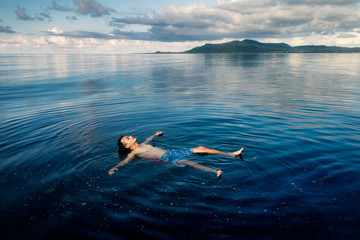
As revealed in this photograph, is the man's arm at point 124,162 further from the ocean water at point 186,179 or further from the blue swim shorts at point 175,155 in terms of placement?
the blue swim shorts at point 175,155

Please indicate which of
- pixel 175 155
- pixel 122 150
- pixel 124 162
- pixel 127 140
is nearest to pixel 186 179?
pixel 175 155

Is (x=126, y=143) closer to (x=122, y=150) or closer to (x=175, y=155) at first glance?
(x=122, y=150)

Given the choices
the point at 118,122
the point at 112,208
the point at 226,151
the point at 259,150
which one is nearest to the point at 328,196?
the point at 259,150

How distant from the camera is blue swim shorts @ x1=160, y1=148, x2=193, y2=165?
10.2 meters

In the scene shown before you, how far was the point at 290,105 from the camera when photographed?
20.7 metres

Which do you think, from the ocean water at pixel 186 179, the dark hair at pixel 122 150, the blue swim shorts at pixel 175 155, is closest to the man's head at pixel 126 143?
the dark hair at pixel 122 150

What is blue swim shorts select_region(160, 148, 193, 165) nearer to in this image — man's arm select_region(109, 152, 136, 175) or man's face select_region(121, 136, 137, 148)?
man's arm select_region(109, 152, 136, 175)

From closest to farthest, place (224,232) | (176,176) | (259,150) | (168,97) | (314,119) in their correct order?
1. (224,232)
2. (176,176)
3. (259,150)
4. (314,119)
5. (168,97)

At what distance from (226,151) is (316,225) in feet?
18.3

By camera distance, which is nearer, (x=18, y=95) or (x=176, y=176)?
(x=176, y=176)

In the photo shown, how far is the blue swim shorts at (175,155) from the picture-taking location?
10.2 metres

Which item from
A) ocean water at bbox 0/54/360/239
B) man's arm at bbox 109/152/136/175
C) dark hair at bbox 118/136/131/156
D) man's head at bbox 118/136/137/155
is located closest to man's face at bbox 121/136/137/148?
man's head at bbox 118/136/137/155

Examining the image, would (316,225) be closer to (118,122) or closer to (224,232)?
(224,232)

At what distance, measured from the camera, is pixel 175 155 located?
10461 millimetres
